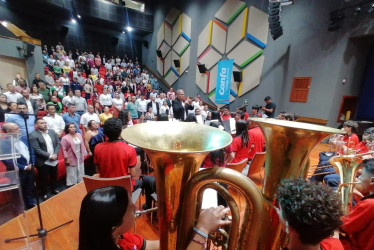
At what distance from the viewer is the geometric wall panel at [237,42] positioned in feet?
27.0

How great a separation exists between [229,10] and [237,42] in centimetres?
172

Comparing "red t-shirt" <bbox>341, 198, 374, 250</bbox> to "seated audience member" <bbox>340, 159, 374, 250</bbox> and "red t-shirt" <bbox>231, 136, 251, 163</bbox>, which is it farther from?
"red t-shirt" <bbox>231, 136, 251, 163</bbox>

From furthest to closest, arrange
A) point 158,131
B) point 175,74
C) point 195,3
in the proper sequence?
1. point 175,74
2. point 195,3
3. point 158,131

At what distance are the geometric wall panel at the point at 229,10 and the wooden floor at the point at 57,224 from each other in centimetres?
959

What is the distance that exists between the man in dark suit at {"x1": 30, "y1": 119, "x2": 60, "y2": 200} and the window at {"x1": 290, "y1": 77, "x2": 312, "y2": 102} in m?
7.64

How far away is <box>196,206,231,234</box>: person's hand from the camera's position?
862mm

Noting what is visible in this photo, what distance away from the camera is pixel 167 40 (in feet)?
44.2

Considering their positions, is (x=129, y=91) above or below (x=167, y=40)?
below

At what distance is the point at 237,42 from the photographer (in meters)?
9.05

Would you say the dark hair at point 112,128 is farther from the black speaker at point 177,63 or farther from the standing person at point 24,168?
the black speaker at point 177,63

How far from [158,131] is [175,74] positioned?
41.2ft

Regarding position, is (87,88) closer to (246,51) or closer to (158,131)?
(246,51)

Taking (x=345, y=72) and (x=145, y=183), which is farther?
(x=345, y=72)

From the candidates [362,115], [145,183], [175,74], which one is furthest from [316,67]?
[175,74]
